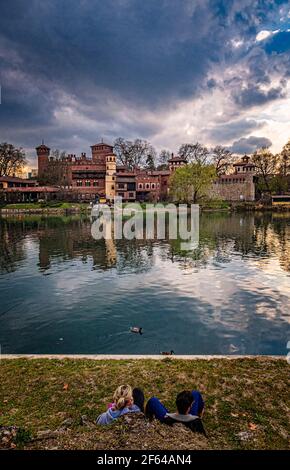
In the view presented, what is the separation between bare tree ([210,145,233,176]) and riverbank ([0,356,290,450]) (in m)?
110

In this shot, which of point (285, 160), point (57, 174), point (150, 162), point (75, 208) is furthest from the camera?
point (150, 162)

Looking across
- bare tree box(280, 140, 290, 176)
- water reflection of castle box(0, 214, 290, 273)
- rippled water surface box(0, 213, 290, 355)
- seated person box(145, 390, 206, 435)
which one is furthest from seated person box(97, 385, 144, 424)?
bare tree box(280, 140, 290, 176)

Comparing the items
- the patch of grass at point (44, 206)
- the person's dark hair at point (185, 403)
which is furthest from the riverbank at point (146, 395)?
the patch of grass at point (44, 206)

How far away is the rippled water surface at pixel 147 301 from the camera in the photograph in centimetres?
1005

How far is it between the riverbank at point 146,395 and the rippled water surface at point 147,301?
1.95 metres

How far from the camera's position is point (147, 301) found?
1397 cm

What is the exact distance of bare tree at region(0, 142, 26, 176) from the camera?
94.3 meters

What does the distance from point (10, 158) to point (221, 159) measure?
72686 mm

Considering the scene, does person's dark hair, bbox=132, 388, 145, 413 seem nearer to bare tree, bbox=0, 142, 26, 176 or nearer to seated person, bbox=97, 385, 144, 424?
seated person, bbox=97, 385, 144, 424

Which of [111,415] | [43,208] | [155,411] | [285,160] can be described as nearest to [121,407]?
[111,415]

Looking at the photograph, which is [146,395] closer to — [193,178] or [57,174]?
[193,178]
